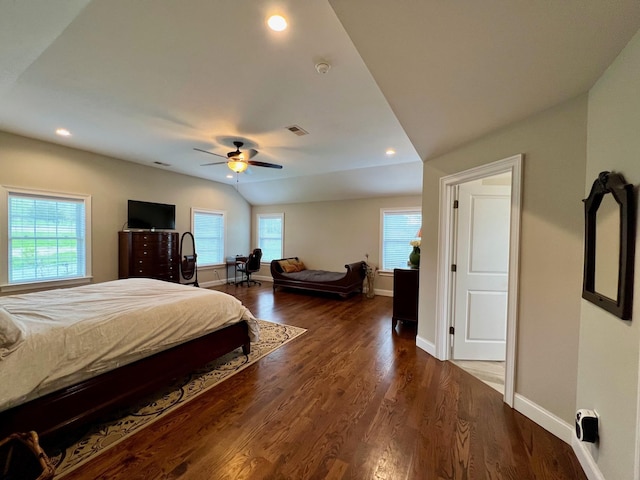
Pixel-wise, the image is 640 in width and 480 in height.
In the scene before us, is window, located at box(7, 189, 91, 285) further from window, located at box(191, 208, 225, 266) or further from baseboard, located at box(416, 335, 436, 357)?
baseboard, located at box(416, 335, 436, 357)

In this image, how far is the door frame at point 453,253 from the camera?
6.68 feet

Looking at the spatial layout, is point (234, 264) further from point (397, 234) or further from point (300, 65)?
point (300, 65)

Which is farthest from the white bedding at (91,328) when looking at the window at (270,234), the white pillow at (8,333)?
the window at (270,234)

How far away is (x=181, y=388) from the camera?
2295mm

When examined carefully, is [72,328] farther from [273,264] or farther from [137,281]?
[273,264]

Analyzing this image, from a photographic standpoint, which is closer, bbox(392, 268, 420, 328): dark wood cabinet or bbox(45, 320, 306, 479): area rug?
bbox(45, 320, 306, 479): area rug

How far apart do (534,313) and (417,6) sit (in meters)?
2.13

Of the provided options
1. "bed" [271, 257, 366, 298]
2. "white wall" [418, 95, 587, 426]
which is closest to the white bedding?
"white wall" [418, 95, 587, 426]

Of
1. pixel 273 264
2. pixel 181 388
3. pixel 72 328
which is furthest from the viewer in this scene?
pixel 273 264

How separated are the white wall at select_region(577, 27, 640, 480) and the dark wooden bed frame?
278cm

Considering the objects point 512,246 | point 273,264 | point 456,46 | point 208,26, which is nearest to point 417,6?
point 456,46

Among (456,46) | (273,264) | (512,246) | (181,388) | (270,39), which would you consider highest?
(270,39)

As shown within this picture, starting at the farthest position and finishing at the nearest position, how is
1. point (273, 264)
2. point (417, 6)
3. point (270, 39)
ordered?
1. point (273, 264)
2. point (270, 39)
3. point (417, 6)

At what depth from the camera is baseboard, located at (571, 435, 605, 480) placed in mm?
1408
